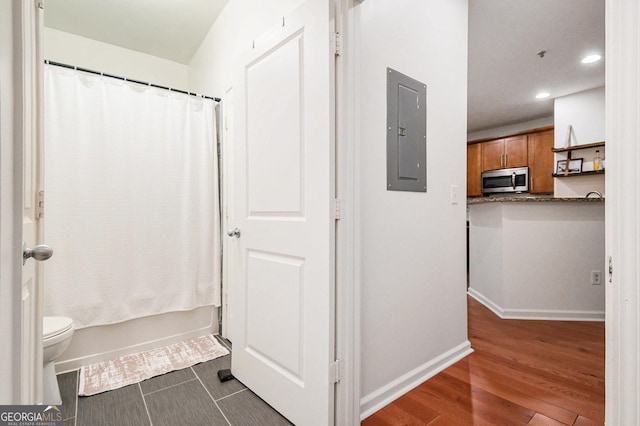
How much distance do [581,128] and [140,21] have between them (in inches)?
216

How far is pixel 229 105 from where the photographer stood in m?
2.46

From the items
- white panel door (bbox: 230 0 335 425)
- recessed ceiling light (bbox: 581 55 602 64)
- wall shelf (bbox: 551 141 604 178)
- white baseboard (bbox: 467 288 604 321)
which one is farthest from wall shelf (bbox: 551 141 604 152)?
white panel door (bbox: 230 0 335 425)

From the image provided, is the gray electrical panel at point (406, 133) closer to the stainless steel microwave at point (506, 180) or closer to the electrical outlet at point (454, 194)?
the electrical outlet at point (454, 194)

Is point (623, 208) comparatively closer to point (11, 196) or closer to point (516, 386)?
point (11, 196)

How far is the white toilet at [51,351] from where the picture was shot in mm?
1496

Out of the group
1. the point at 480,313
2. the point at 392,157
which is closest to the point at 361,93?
the point at 392,157

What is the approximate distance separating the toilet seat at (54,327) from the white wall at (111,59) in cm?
260

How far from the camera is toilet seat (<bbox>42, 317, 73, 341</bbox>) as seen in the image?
152 centimetres

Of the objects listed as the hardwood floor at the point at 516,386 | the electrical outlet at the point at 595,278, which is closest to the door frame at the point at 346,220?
the hardwood floor at the point at 516,386

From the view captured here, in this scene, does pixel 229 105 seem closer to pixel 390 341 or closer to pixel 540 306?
pixel 390 341

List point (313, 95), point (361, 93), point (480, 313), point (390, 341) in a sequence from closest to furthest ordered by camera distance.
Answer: point (313, 95) < point (361, 93) < point (390, 341) < point (480, 313)

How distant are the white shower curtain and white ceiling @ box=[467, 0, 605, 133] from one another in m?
2.62

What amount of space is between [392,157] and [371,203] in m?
0.30

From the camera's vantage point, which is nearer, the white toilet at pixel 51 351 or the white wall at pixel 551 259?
the white toilet at pixel 51 351
